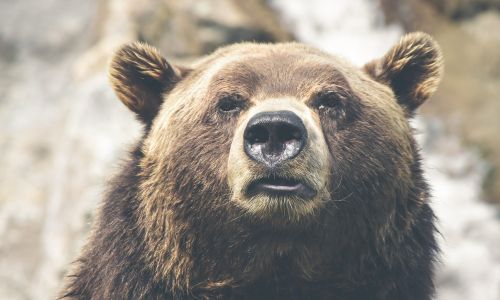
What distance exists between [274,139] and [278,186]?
30 cm

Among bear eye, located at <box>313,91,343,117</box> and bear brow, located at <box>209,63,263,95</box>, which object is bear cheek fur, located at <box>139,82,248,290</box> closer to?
bear brow, located at <box>209,63,263,95</box>

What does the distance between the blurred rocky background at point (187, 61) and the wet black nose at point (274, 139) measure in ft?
28.3

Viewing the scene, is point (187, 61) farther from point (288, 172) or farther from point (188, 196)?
point (288, 172)

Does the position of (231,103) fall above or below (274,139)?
above

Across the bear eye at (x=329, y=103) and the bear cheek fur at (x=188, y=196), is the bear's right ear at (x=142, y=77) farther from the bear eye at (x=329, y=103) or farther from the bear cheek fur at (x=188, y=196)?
the bear eye at (x=329, y=103)

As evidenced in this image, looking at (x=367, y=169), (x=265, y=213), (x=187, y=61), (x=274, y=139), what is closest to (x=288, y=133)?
(x=274, y=139)

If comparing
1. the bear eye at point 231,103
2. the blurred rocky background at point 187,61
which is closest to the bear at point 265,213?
the bear eye at point 231,103

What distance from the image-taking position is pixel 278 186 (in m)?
5.02

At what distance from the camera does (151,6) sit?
616 inches

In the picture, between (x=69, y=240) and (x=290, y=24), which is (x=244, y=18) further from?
(x=69, y=240)

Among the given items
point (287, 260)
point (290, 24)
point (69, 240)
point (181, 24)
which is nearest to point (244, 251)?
point (287, 260)

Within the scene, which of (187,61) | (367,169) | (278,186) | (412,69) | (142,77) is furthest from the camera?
(187,61)

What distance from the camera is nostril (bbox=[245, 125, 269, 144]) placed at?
490cm

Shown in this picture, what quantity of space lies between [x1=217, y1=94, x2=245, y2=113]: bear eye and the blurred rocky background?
26.2 ft
